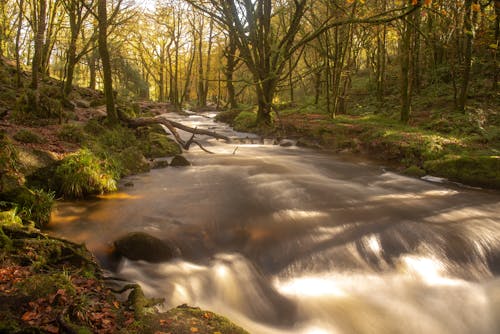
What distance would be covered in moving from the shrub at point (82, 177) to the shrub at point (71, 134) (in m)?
1.81

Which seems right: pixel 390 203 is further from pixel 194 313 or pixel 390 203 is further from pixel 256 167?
pixel 194 313

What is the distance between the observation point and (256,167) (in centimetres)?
938

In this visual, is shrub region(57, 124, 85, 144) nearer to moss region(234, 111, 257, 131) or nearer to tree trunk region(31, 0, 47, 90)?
tree trunk region(31, 0, 47, 90)

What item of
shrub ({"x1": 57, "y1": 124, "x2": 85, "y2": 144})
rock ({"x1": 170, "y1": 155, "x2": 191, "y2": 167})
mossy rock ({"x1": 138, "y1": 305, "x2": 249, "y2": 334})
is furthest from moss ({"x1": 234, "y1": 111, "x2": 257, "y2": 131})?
mossy rock ({"x1": 138, "y1": 305, "x2": 249, "y2": 334})

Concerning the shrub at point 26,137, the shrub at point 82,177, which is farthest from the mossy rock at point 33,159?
the shrub at point 26,137

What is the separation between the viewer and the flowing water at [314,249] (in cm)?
367

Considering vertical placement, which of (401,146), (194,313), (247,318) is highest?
(401,146)

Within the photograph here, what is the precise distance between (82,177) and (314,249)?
4540mm

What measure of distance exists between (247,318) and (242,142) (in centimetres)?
1128

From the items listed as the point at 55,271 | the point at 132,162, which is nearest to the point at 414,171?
the point at 132,162

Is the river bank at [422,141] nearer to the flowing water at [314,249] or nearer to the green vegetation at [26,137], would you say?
the flowing water at [314,249]

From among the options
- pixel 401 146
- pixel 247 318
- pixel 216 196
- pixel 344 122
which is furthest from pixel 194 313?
pixel 344 122

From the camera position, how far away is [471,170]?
8406mm

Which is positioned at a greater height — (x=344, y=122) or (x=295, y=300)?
(x=344, y=122)
